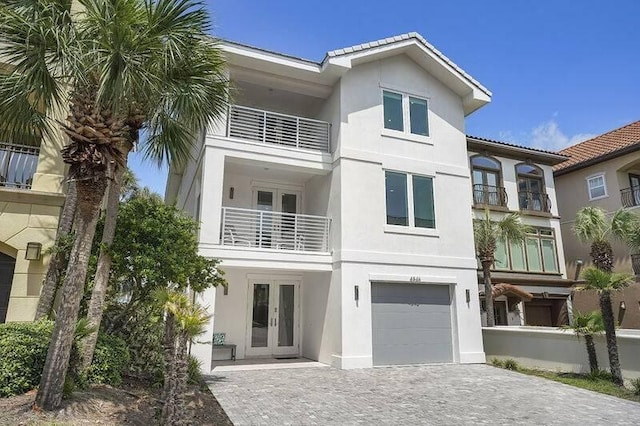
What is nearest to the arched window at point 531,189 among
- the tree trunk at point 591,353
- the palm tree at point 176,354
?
the tree trunk at point 591,353

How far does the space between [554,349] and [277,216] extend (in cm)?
1002

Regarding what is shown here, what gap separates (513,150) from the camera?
71.3ft

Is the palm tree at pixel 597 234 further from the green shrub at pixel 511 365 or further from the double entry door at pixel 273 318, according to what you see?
the double entry door at pixel 273 318

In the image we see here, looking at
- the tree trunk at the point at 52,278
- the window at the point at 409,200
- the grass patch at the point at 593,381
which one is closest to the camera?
the tree trunk at the point at 52,278

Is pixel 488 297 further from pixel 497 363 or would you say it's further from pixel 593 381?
pixel 593 381

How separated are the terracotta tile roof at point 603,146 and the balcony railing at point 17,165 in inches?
1020

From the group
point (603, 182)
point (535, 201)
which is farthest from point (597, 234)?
point (603, 182)

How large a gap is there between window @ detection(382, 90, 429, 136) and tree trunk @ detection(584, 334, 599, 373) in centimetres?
835

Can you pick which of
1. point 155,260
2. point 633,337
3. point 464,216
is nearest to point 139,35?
point 155,260

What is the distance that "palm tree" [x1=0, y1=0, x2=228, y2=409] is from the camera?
6.86m

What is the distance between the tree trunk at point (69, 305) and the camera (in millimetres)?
6461

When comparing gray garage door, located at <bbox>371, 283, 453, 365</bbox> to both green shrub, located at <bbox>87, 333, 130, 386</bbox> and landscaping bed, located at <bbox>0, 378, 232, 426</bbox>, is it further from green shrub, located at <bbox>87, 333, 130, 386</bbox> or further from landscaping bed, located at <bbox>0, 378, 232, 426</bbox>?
green shrub, located at <bbox>87, 333, 130, 386</bbox>

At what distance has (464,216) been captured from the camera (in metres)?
15.3

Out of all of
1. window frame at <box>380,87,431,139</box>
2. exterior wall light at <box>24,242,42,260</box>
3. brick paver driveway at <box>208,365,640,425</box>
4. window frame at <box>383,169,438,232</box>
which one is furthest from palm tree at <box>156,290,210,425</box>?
window frame at <box>380,87,431,139</box>
